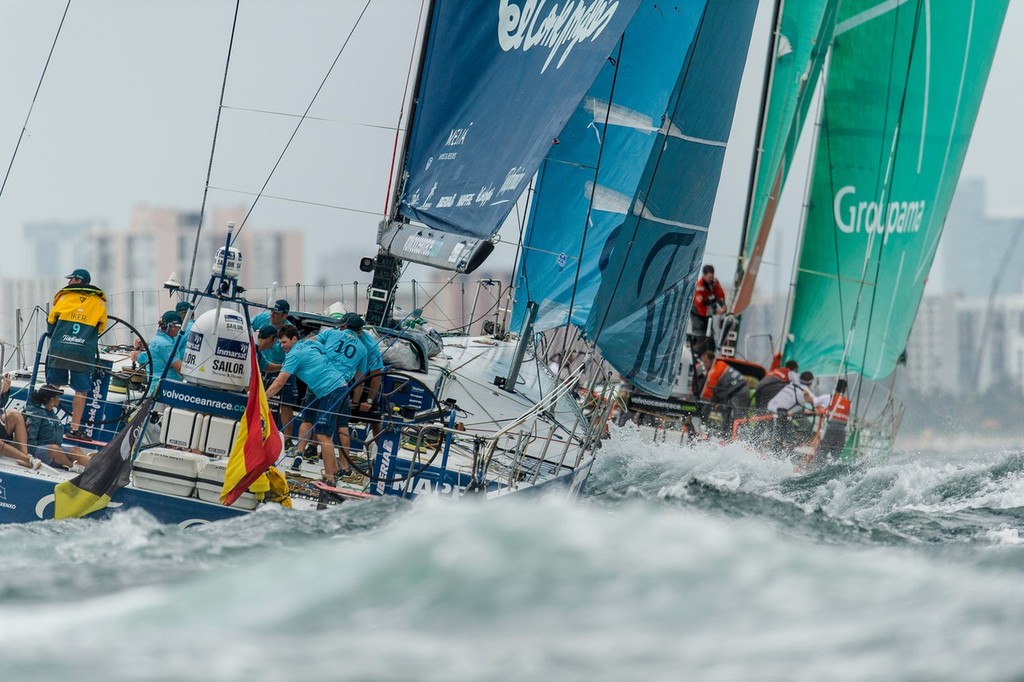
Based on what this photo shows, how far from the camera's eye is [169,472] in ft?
21.6

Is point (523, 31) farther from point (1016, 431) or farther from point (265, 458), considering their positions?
point (1016, 431)

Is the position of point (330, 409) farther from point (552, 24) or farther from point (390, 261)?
point (552, 24)

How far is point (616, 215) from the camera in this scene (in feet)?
37.4

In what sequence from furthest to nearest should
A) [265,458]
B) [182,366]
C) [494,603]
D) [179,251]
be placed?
[179,251]
[182,366]
[265,458]
[494,603]

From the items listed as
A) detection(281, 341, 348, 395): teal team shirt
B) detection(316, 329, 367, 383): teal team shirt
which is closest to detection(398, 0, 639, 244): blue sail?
detection(316, 329, 367, 383): teal team shirt

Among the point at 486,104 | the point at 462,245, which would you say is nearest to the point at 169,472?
the point at 462,245

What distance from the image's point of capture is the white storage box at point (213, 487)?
654 centimetres

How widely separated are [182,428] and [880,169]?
9.97m

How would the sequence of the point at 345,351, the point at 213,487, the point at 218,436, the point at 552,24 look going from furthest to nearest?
1. the point at 552,24
2. the point at 345,351
3. the point at 218,436
4. the point at 213,487

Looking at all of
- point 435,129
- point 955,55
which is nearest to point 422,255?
point 435,129

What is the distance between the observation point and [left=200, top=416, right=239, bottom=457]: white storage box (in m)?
6.96

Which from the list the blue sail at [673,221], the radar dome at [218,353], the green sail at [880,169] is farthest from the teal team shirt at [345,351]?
the green sail at [880,169]

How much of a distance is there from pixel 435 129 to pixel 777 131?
7531 mm

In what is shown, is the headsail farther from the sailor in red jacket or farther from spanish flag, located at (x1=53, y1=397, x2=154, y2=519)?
the sailor in red jacket
